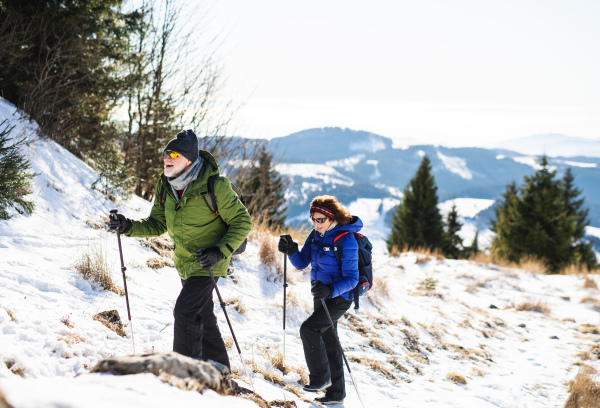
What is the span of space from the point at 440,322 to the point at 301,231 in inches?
156

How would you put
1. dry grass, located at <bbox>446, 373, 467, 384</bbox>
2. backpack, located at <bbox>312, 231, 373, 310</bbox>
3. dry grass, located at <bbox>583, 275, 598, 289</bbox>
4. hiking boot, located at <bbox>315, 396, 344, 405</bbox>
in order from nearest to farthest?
backpack, located at <bbox>312, 231, 373, 310</bbox>
hiking boot, located at <bbox>315, 396, 344, 405</bbox>
dry grass, located at <bbox>446, 373, 467, 384</bbox>
dry grass, located at <bbox>583, 275, 598, 289</bbox>

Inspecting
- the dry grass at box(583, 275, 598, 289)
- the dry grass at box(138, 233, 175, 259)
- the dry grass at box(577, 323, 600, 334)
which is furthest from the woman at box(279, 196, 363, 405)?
the dry grass at box(583, 275, 598, 289)

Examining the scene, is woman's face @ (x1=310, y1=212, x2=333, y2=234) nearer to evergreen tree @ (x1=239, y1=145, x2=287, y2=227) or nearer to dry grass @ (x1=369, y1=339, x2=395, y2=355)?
dry grass @ (x1=369, y1=339, x2=395, y2=355)

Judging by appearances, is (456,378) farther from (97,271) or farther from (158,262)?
(97,271)

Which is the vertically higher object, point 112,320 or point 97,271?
point 97,271

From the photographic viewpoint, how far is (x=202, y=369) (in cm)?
223

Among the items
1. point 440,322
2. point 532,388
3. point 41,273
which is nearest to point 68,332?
point 41,273

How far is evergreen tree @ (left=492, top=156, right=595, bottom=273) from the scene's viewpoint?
1836cm

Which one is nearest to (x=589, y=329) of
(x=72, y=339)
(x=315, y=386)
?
(x=315, y=386)

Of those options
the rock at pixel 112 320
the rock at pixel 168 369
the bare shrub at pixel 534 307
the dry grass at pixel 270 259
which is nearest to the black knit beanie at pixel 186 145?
the rock at pixel 168 369

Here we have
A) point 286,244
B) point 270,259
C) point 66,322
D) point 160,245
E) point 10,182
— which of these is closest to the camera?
point 66,322

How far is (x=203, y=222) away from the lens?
9.75 feet

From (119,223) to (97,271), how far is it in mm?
1652

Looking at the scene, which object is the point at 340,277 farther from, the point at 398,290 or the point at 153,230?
the point at 398,290
